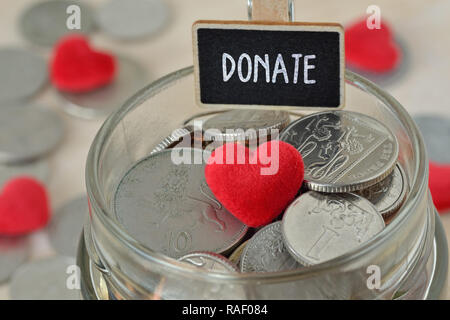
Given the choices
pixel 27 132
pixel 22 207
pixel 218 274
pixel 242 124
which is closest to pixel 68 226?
pixel 22 207

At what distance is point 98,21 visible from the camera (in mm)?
1059

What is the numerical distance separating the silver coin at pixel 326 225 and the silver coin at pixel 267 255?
0.01m

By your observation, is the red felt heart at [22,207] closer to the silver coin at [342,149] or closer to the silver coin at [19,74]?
the silver coin at [19,74]

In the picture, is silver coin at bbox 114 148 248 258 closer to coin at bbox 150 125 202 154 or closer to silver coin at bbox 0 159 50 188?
coin at bbox 150 125 202 154

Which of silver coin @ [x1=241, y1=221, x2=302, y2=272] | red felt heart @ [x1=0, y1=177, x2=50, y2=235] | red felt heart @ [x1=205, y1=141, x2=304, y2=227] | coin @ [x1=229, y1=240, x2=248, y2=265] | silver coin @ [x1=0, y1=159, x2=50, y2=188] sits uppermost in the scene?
red felt heart @ [x1=205, y1=141, x2=304, y2=227]

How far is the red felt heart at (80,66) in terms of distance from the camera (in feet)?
3.14

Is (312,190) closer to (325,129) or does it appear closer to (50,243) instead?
(325,129)

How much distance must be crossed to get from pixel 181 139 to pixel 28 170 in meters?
0.41

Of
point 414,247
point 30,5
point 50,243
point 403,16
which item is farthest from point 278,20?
point 30,5

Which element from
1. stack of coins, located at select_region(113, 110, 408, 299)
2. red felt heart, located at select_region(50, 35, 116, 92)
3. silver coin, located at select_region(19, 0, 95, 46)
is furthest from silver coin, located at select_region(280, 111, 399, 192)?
silver coin, located at select_region(19, 0, 95, 46)

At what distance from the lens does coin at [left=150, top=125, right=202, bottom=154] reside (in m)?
0.56

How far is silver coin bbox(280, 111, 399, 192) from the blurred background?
37 cm

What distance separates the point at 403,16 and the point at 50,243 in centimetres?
59

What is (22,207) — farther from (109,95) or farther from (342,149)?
(342,149)
